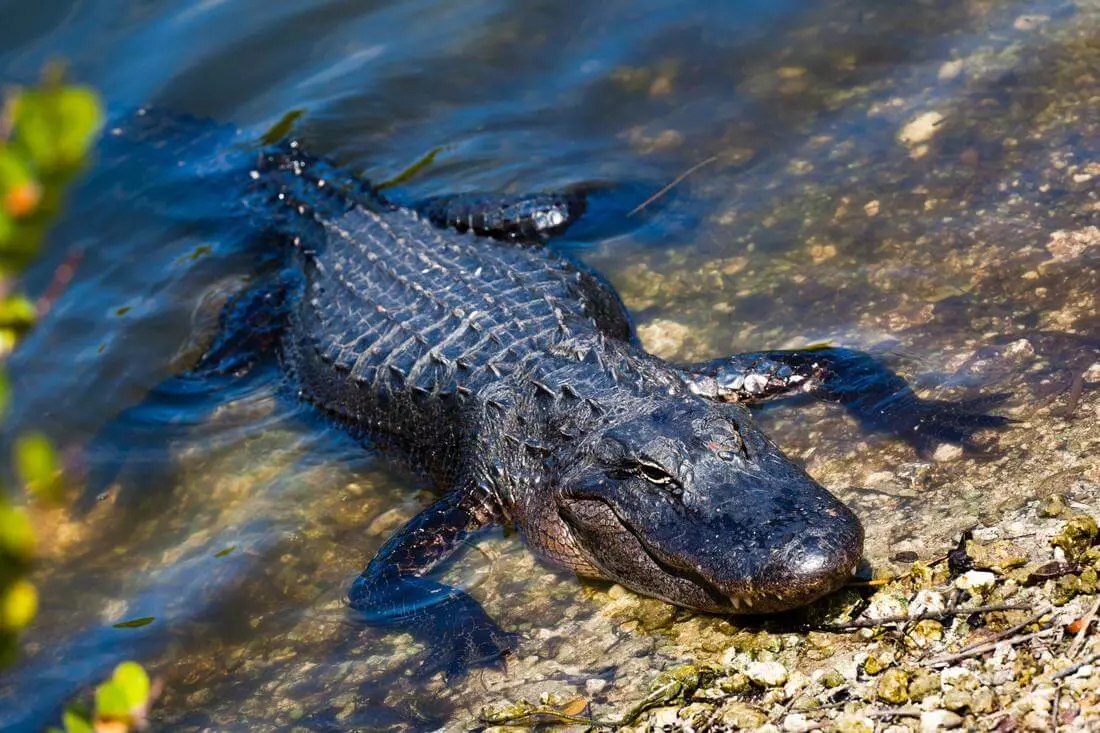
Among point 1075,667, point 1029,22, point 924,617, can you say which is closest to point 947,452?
point 924,617

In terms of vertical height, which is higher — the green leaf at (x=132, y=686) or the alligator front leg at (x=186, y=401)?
the green leaf at (x=132, y=686)

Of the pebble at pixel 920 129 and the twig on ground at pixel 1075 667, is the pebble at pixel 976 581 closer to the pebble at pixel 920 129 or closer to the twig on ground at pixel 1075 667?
the twig on ground at pixel 1075 667

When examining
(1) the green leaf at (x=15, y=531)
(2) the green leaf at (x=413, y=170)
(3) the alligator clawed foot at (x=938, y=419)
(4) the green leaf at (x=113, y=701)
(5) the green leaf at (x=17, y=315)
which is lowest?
(3) the alligator clawed foot at (x=938, y=419)

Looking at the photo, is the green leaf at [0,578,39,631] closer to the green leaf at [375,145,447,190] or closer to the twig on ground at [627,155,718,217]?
the twig on ground at [627,155,718,217]


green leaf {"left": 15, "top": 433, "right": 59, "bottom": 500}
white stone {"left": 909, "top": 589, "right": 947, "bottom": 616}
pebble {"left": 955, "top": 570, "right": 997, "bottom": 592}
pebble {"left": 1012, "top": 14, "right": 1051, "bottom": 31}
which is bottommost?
white stone {"left": 909, "top": 589, "right": 947, "bottom": 616}

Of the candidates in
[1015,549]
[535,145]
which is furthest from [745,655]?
[535,145]

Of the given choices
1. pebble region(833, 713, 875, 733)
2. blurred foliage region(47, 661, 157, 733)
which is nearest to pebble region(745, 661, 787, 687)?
pebble region(833, 713, 875, 733)

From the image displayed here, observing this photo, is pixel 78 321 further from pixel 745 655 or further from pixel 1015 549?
pixel 1015 549

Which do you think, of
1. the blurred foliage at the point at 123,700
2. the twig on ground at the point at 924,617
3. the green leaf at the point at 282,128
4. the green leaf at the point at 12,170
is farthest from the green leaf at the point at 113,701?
the green leaf at the point at 282,128
